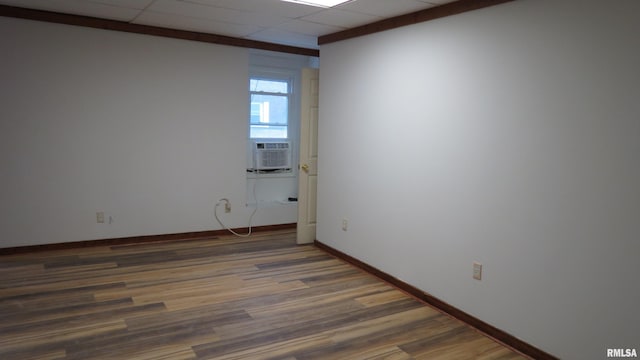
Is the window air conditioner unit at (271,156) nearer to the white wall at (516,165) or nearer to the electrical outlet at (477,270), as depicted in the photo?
the white wall at (516,165)

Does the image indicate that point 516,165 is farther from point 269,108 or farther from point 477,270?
A: point 269,108

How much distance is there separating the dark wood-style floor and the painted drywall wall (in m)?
0.51

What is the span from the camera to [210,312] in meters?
3.54

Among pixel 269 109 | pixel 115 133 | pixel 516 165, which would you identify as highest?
pixel 269 109

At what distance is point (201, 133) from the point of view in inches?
224

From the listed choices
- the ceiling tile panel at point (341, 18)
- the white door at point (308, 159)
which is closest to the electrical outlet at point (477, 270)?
the ceiling tile panel at point (341, 18)

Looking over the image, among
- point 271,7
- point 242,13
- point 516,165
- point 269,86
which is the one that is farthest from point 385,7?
point 269,86

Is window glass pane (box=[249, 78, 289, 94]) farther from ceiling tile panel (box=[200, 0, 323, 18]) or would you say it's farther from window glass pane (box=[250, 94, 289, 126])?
ceiling tile panel (box=[200, 0, 323, 18])

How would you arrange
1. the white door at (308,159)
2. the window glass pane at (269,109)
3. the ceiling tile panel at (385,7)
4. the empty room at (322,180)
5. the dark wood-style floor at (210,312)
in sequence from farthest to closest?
1. the window glass pane at (269,109)
2. the white door at (308,159)
3. the ceiling tile panel at (385,7)
4. the dark wood-style floor at (210,312)
5. the empty room at (322,180)

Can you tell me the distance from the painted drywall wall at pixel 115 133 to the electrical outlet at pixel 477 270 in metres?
3.39

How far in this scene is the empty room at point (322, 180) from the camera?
8.95 ft

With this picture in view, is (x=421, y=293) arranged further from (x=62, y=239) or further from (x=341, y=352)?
(x=62, y=239)

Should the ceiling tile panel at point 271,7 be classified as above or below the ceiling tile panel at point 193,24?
below

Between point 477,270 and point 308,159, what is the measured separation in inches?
104
